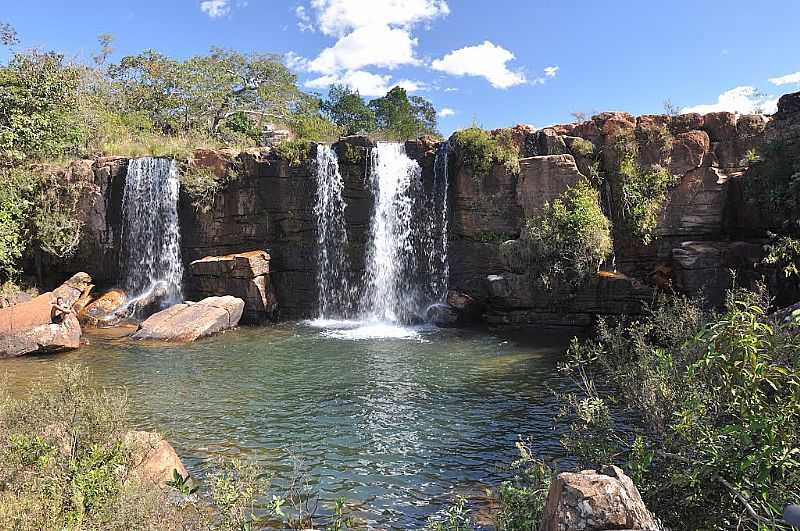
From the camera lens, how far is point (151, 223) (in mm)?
19719

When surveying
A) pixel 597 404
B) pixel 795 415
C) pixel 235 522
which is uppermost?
pixel 795 415

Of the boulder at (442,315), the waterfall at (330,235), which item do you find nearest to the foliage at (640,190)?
the boulder at (442,315)

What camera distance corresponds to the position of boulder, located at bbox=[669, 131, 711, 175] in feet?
50.0

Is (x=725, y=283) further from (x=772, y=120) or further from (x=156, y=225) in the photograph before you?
(x=156, y=225)

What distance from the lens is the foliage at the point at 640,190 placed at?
15469mm

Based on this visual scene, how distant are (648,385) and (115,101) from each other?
1218 inches

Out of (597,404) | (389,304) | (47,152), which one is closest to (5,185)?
(47,152)

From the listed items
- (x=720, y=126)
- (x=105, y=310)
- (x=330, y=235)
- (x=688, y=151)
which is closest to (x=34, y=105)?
(x=105, y=310)

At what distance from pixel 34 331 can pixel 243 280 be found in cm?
581

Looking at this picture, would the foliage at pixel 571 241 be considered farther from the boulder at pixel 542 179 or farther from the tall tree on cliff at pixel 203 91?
the tall tree on cliff at pixel 203 91

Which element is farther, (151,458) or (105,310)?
(105,310)

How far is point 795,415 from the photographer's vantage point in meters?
3.30

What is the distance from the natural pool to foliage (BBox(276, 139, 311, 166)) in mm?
6796

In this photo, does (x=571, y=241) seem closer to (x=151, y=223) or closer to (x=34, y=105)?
(x=151, y=223)
